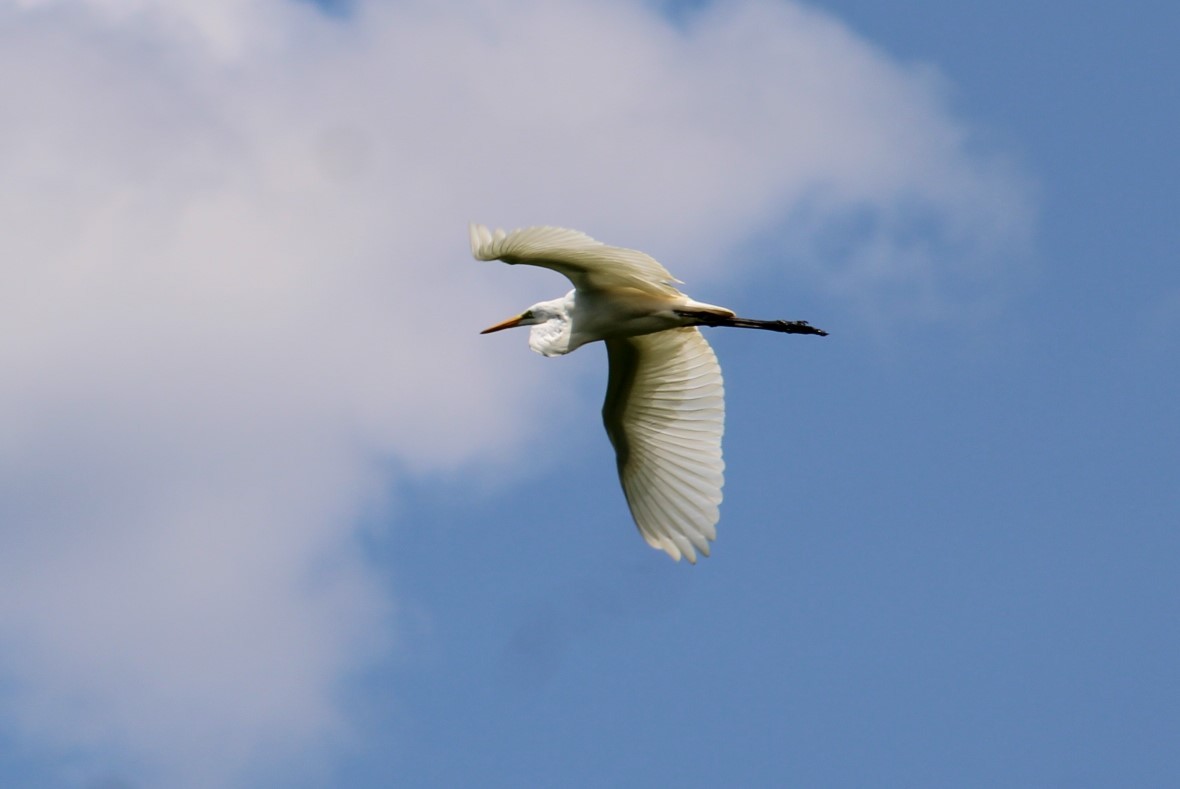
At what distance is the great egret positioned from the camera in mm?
15086

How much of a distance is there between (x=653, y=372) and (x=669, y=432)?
608 mm

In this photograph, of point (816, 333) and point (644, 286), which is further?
point (816, 333)

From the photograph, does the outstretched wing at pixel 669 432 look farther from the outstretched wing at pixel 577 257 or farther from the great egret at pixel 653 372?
the outstretched wing at pixel 577 257

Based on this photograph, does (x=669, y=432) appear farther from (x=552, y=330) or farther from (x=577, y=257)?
(x=577, y=257)

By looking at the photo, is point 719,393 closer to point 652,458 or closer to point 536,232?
point 652,458

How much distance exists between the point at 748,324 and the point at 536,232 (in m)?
3.25

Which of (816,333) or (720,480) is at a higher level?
(816,333)

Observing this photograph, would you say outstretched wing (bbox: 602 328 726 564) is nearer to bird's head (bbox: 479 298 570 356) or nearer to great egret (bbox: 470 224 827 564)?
great egret (bbox: 470 224 827 564)

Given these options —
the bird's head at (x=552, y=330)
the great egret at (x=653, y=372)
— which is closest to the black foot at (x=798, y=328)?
the great egret at (x=653, y=372)

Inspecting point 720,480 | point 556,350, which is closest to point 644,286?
point 556,350

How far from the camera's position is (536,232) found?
13602 millimetres

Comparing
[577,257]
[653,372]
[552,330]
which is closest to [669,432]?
[653,372]

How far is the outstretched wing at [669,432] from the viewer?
15812 mm

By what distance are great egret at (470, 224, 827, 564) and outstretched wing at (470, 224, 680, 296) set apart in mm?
17
